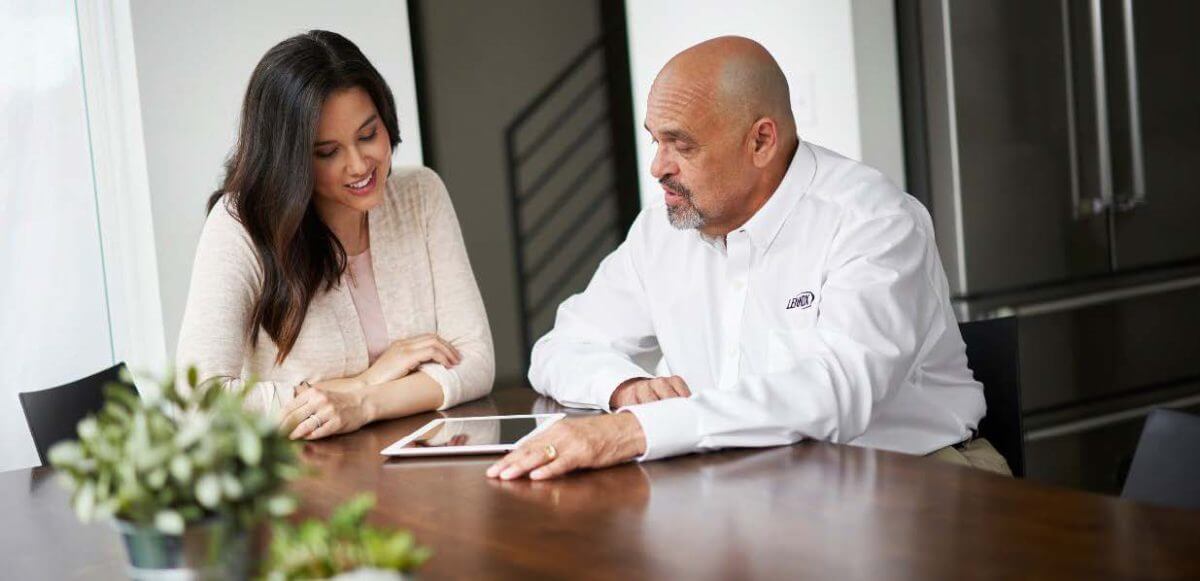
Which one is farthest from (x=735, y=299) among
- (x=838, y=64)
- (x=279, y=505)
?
(x=838, y=64)

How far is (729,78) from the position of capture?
81.4 inches

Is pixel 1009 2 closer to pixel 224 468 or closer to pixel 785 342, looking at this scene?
pixel 785 342

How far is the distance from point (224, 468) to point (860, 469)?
0.84 metres

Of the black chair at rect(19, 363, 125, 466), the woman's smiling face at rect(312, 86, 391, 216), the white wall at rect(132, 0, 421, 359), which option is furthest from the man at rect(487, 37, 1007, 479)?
the white wall at rect(132, 0, 421, 359)

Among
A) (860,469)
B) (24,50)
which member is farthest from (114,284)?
(860,469)

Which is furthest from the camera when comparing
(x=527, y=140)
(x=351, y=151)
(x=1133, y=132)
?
(x=527, y=140)

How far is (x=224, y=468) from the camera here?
0.81 m

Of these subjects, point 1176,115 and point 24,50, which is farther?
point 1176,115

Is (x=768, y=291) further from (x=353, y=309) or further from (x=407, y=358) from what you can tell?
(x=353, y=309)

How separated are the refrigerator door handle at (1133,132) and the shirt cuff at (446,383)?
2.34 meters

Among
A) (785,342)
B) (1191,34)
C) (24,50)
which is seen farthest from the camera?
(1191,34)

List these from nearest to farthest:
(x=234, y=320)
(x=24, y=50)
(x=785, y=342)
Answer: (x=785, y=342) → (x=234, y=320) → (x=24, y=50)

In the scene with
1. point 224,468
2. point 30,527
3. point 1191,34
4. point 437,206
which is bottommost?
point 30,527

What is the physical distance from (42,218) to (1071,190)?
275cm
